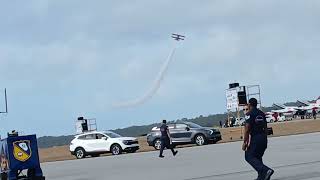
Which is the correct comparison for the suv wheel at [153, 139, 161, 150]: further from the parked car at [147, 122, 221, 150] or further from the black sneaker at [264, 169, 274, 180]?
the black sneaker at [264, 169, 274, 180]

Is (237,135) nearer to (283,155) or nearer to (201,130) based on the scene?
(201,130)

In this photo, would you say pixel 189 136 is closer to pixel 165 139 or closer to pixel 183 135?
pixel 183 135

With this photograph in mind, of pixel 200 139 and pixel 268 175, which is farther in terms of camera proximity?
pixel 200 139

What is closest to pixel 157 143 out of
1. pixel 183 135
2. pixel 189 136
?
pixel 183 135

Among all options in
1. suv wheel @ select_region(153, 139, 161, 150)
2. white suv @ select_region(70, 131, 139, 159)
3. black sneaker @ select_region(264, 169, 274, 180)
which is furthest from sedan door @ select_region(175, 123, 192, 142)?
black sneaker @ select_region(264, 169, 274, 180)

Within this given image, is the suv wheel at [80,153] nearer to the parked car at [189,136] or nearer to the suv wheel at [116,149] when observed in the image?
the suv wheel at [116,149]

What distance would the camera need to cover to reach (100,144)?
1485 inches

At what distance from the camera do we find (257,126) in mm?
13805

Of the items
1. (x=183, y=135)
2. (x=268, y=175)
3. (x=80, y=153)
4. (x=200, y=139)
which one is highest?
(x=183, y=135)

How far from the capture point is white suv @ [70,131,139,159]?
37531 mm

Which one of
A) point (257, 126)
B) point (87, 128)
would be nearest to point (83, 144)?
point (87, 128)

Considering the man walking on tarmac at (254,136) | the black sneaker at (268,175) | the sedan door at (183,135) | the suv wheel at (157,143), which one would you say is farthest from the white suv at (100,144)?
the black sneaker at (268,175)

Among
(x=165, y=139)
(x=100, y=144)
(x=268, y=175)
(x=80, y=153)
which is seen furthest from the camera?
(x=80, y=153)

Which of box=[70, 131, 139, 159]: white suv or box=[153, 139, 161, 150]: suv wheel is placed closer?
box=[70, 131, 139, 159]: white suv
